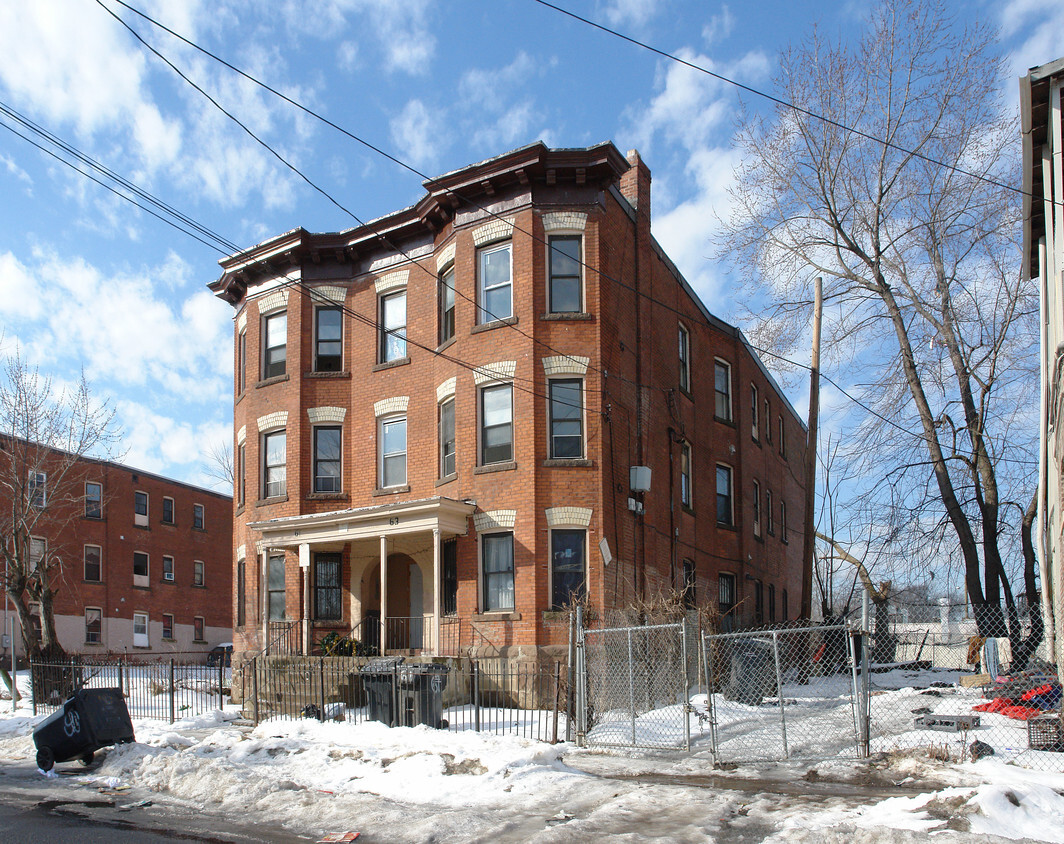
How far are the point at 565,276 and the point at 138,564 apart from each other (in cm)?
3113

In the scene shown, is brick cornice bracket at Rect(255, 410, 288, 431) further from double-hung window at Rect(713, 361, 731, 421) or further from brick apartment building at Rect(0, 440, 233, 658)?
brick apartment building at Rect(0, 440, 233, 658)

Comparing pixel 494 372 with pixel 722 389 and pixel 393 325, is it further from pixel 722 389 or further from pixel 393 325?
pixel 722 389

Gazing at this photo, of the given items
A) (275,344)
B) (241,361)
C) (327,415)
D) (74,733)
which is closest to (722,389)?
(327,415)

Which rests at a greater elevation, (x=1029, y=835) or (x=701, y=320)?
(x=701, y=320)

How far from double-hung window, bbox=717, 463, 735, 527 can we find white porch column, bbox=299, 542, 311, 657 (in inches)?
464

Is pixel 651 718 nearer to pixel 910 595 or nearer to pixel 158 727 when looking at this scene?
pixel 158 727

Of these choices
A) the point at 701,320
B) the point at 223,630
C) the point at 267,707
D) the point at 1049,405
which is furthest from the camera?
the point at 223,630

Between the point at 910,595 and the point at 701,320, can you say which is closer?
the point at 701,320

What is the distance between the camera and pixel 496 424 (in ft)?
66.4

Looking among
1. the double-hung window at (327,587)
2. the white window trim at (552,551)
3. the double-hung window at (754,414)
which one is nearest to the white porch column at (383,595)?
the double-hung window at (327,587)

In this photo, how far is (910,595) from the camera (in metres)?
48.8

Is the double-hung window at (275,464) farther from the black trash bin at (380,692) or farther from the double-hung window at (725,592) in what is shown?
the double-hung window at (725,592)

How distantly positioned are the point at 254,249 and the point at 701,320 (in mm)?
12463

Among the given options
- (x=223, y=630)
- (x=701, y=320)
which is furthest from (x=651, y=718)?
(x=223, y=630)
